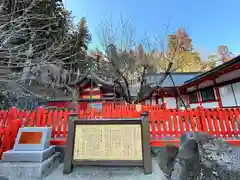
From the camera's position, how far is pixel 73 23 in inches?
256

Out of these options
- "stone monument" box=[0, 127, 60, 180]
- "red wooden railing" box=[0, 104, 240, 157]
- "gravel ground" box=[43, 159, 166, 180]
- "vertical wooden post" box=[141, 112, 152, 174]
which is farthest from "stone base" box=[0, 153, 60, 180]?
"vertical wooden post" box=[141, 112, 152, 174]

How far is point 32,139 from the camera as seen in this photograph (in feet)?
8.30

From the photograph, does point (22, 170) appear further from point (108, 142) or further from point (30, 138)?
point (108, 142)

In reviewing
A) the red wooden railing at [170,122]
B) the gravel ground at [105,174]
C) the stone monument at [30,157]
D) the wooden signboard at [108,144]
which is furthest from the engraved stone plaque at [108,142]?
the red wooden railing at [170,122]

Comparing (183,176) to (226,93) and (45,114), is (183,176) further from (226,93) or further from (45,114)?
(226,93)

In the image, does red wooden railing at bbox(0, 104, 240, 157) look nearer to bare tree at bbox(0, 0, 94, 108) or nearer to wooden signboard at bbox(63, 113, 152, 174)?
wooden signboard at bbox(63, 113, 152, 174)

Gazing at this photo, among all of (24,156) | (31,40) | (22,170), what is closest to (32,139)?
(24,156)

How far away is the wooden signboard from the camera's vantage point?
238cm

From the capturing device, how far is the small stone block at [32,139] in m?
2.44

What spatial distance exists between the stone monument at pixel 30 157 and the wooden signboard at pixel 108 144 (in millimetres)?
429

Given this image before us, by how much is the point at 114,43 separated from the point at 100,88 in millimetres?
5520

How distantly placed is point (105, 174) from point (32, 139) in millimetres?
1754

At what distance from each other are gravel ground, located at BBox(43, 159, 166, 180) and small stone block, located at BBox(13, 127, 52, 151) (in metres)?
0.65

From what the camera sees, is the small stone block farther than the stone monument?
Yes
